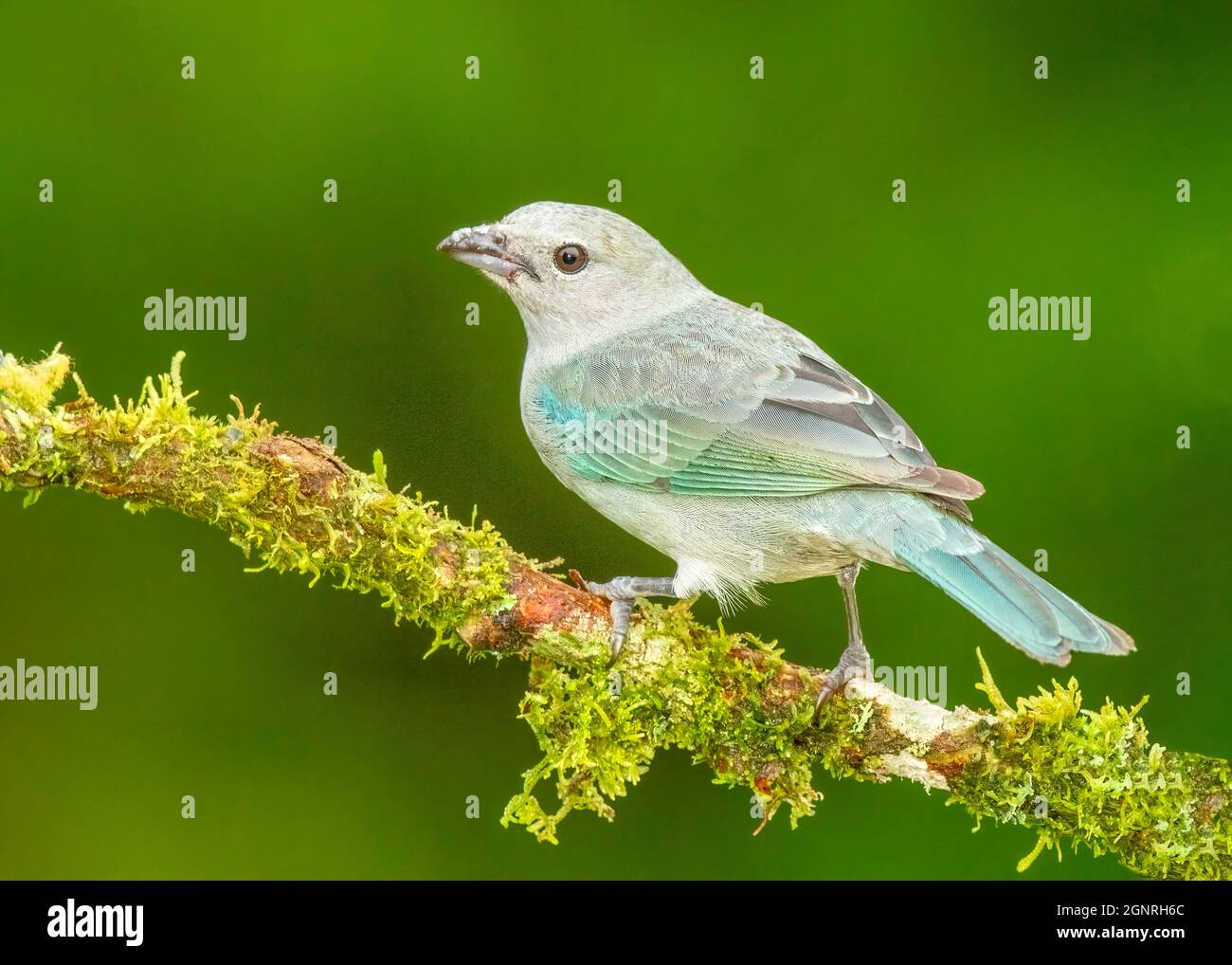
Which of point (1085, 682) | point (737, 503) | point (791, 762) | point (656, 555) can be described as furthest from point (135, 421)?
point (1085, 682)

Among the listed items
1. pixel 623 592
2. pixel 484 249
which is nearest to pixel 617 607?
pixel 623 592

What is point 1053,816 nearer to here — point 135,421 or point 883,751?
point 883,751

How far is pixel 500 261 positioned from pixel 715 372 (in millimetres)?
980

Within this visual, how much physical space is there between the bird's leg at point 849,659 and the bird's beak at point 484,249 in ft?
5.61

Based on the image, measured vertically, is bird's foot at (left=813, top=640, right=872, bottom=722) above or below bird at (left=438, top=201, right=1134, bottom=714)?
below

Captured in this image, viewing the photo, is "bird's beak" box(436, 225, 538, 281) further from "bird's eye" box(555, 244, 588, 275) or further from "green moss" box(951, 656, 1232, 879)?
"green moss" box(951, 656, 1232, 879)

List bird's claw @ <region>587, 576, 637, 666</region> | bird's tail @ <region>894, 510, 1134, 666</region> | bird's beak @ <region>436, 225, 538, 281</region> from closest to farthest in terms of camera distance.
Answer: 1. bird's tail @ <region>894, 510, 1134, 666</region>
2. bird's claw @ <region>587, 576, 637, 666</region>
3. bird's beak @ <region>436, 225, 538, 281</region>

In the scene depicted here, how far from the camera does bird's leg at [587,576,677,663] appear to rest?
4.28 metres

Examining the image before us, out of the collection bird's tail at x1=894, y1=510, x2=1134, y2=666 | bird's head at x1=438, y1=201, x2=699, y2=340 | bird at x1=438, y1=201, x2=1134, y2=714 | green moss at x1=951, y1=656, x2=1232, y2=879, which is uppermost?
bird's head at x1=438, y1=201, x2=699, y2=340

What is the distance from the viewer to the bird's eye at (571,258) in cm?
535

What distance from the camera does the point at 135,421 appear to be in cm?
409

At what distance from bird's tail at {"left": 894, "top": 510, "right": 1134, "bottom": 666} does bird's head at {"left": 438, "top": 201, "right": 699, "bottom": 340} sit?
1.57m

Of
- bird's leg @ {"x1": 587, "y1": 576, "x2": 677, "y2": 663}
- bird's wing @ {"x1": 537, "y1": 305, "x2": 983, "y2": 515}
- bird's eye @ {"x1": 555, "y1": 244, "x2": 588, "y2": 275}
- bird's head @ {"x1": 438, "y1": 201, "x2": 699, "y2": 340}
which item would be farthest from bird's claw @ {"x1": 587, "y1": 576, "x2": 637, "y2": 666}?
bird's eye @ {"x1": 555, "y1": 244, "x2": 588, "y2": 275}

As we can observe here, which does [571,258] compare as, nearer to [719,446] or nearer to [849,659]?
[719,446]
